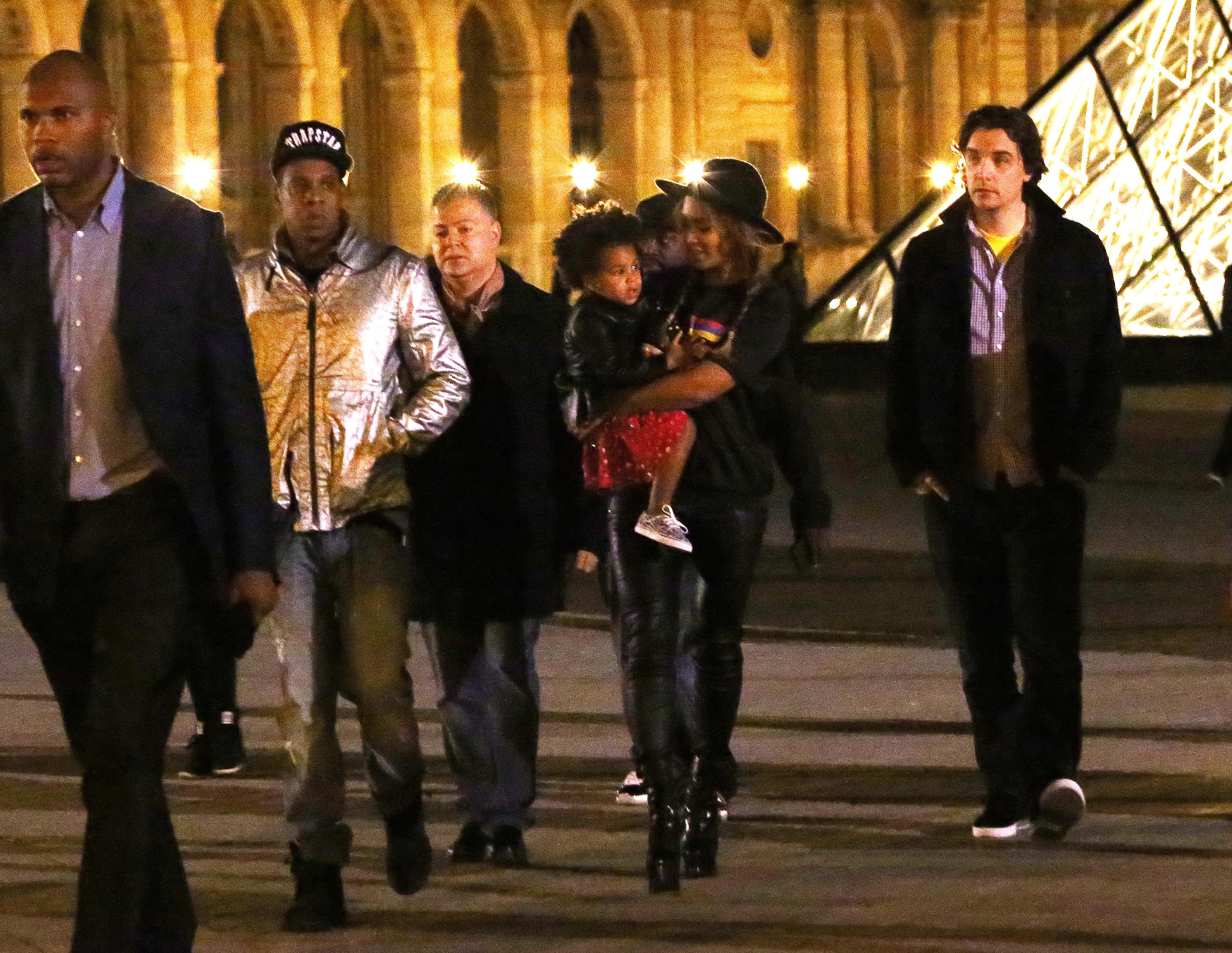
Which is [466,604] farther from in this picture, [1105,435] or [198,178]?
[198,178]

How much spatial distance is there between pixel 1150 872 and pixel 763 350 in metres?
1.15

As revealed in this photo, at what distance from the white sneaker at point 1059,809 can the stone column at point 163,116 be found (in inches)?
1171

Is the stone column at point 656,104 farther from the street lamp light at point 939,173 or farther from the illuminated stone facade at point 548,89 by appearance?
the street lamp light at point 939,173

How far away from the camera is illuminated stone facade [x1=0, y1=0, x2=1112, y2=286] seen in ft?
116

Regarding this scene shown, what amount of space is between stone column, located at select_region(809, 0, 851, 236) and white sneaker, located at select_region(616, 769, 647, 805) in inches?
1648

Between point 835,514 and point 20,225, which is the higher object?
point 20,225

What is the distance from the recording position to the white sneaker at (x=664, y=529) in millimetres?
5410

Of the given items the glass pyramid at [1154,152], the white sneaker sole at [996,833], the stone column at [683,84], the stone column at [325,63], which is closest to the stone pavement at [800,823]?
the white sneaker sole at [996,833]

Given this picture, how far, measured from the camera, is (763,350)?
5551 mm

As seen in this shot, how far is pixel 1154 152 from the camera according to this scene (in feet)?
70.9

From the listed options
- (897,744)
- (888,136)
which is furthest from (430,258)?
(888,136)

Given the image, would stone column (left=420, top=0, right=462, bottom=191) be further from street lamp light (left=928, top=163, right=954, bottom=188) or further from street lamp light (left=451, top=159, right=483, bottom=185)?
street lamp light (left=928, top=163, right=954, bottom=188)

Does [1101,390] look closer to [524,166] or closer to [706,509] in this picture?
[706,509]

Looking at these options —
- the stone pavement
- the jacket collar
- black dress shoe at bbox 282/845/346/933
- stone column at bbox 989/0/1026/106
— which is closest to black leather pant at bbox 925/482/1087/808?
the stone pavement
